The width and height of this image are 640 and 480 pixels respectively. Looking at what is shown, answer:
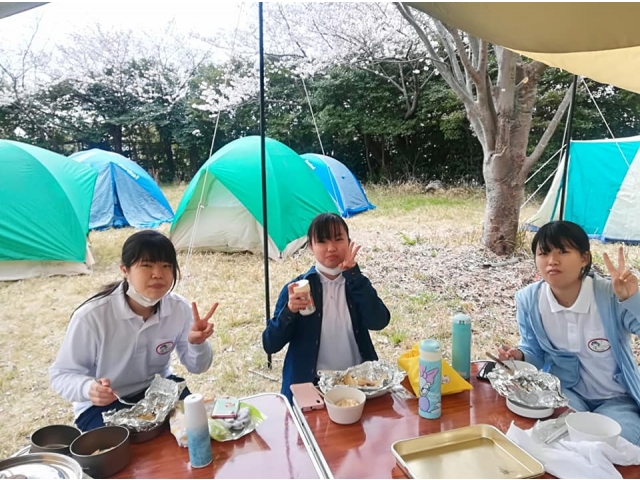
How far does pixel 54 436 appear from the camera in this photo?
3.87 ft

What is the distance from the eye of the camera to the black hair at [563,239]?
5.63ft

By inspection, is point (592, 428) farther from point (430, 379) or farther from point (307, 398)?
point (307, 398)

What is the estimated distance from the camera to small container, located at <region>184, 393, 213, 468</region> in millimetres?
1107

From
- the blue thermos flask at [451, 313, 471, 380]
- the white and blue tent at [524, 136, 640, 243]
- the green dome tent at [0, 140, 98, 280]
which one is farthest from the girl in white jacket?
the white and blue tent at [524, 136, 640, 243]

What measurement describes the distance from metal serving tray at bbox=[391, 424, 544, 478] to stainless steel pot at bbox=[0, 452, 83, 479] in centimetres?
77

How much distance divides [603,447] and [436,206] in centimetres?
843

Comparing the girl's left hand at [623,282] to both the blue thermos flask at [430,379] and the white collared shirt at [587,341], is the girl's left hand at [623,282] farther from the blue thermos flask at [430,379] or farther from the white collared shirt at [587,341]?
the blue thermos flask at [430,379]

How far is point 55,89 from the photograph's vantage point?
13625 mm

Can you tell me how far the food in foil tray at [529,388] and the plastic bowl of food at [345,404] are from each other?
1.54ft

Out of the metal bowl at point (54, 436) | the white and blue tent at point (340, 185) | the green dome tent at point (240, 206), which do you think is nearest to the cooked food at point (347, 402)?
the metal bowl at point (54, 436)

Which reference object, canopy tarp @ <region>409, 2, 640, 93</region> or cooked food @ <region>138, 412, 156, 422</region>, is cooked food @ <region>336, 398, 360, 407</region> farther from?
canopy tarp @ <region>409, 2, 640, 93</region>

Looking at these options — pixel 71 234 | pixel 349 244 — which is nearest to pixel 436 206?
pixel 71 234

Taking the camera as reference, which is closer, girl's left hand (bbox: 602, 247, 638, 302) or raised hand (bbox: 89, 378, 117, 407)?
raised hand (bbox: 89, 378, 117, 407)

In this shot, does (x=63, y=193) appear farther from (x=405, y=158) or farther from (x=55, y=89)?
(x=55, y=89)
